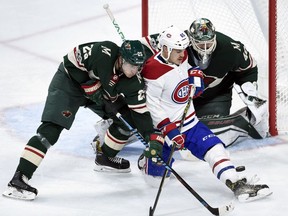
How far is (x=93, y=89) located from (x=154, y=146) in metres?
0.43

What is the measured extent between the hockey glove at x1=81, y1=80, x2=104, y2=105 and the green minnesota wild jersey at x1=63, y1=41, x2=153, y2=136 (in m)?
Result: 0.03

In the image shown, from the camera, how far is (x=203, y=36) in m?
4.57

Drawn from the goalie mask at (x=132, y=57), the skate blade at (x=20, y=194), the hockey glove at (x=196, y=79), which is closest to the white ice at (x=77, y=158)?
the skate blade at (x=20, y=194)

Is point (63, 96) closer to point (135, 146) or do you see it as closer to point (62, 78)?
point (62, 78)

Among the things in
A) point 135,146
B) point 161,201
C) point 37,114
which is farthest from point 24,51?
point 161,201

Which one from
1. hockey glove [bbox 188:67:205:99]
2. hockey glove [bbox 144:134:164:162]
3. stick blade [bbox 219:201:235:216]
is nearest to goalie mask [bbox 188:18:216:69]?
hockey glove [bbox 188:67:205:99]

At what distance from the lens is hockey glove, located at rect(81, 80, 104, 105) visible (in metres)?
4.36

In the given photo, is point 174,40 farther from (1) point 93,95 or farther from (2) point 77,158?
(2) point 77,158

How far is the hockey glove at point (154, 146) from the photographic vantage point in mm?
4145

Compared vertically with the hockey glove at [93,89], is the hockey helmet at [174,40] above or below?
above

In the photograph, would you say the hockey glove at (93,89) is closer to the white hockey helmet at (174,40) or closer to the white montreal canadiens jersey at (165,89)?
the white montreal canadiens jersey at (165,89)

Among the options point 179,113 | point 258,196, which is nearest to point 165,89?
point 179,113

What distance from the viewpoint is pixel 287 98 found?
16.8ft

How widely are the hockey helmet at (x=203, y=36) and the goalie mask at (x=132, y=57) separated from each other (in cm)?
45
